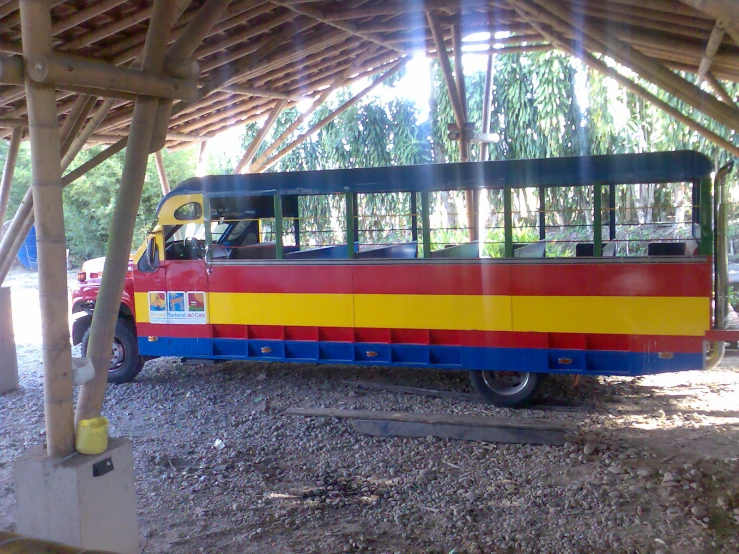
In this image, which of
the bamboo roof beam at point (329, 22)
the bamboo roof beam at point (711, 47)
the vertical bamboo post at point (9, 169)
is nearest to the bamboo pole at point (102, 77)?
the bamboo roof beam at point (329, 22)

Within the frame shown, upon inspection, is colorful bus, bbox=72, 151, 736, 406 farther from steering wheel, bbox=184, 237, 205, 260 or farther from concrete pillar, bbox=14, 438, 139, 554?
concrete pillar, bbox=14, 438, 139, 554

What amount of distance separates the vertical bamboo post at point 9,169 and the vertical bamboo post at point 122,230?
646 centimetres

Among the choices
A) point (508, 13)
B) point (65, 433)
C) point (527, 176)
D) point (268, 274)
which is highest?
point (508, 13)

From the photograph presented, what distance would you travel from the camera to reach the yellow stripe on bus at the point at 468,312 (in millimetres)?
6492

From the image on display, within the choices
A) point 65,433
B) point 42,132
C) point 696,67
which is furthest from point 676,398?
point 42,132

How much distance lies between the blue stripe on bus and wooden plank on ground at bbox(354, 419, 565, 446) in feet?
3.08

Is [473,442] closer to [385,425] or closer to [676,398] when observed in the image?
[385,425]

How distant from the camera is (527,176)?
6.93m

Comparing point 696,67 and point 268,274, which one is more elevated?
point 696,67

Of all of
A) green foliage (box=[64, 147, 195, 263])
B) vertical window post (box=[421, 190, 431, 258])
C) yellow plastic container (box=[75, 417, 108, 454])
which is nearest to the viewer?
yellow plastic container (box=[75, 417, 108, 454])

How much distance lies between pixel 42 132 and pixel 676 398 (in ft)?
22.4

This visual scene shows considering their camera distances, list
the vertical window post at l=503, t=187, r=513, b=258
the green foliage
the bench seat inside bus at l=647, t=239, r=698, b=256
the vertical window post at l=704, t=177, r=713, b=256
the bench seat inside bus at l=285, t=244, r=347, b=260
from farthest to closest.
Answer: the green foliage, the bench seat inside bus at l=285, t=244, r=347, b=260, the vertical window post at l=503, t=187, r=513, b=258, the bench seat inside bus at l=647, t=239, r=698, b=256, the vertical window post at l=704, t=177, r=713, b=256

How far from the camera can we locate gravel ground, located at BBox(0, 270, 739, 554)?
4453mm

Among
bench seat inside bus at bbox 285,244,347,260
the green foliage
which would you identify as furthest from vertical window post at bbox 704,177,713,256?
the green foliage
